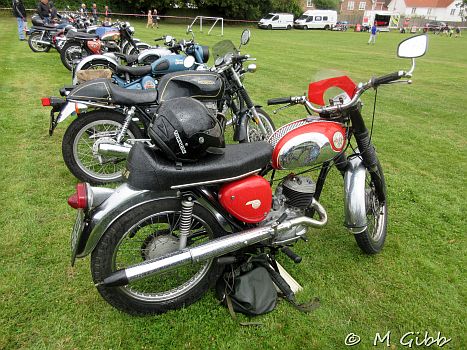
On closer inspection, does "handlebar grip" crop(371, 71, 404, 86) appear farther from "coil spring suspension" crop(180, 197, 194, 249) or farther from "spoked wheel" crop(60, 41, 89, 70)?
"spoked wheel" crop(60, 41, 89, 70)

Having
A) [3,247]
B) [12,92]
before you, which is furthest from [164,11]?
[3,247]

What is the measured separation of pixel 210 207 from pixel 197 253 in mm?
277

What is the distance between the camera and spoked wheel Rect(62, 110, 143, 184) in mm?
3506

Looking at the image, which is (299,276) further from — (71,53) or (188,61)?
(71,53)

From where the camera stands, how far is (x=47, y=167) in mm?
4105

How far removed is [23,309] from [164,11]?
33.6m

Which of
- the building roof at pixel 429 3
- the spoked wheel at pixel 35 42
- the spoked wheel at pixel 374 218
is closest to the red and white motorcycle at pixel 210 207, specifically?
the spoked wheel at pixel 374 218

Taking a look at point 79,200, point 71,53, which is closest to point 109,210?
point 79,200

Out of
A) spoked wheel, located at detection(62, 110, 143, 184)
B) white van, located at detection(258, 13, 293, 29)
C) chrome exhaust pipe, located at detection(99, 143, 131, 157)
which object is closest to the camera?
chrome exhaust pipe, located at detection(99, 143, 131, 157)

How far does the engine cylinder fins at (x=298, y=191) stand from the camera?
2.34 m

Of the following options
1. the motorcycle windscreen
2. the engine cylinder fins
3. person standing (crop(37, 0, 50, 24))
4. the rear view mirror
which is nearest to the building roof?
person standing (crop(37, 0, 50, 24))

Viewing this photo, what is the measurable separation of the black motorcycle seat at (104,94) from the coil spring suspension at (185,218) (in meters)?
1.87

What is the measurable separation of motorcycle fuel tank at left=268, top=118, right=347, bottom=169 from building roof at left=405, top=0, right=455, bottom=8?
90.2m

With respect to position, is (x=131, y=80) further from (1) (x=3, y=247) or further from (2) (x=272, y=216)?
(2) (x=272, y=216)
